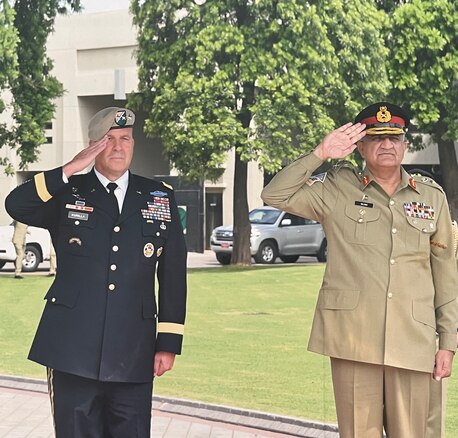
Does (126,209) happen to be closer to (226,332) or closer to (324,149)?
(324,149)

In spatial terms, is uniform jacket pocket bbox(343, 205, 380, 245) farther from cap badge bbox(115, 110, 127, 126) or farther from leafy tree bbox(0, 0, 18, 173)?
leafy tree bbox(0, 0, 18, 173)

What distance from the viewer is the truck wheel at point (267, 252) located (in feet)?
82.5

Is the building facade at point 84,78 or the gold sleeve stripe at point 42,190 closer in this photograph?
the gold sleeve stripe at point 42,190

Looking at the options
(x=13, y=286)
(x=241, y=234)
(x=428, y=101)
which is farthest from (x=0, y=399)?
(x=428, y=101)

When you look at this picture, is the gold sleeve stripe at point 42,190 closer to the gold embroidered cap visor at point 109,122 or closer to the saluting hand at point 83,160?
the saluting hand at point 83,160

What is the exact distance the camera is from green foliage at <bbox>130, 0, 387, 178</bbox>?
21094 millimetres

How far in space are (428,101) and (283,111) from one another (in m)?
4.56

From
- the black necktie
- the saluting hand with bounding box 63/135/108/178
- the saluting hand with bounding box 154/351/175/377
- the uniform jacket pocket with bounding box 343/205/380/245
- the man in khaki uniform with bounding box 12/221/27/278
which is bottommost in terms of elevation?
the man in khaki uniform with bounding box 12/221/27/278

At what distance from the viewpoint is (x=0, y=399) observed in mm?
7246

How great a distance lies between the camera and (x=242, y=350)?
9578 mm

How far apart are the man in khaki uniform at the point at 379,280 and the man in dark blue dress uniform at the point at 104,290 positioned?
1.84 feet

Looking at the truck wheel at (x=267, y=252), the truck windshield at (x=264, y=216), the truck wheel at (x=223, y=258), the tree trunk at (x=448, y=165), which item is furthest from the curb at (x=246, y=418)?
the tree trunk at (x=448, y=165)

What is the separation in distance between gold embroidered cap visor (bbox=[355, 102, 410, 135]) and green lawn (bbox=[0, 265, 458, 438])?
2861 mm

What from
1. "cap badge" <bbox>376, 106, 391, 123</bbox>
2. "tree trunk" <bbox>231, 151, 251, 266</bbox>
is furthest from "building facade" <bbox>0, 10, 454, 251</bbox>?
"cap badge" <bbox>376, 106, 391, 123</bbox>
